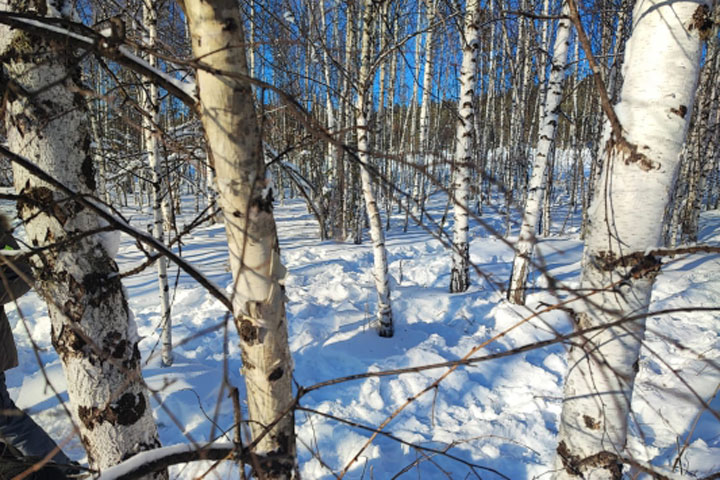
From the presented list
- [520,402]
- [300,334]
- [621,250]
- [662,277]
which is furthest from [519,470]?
[662,277]

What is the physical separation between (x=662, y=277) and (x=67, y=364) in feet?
25.0

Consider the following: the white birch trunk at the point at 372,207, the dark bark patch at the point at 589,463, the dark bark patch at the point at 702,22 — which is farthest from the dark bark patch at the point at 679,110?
the white birch trunk at the point at 372,207

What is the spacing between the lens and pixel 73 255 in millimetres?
1381

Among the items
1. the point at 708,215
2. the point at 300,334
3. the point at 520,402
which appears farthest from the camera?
the point at 708,215

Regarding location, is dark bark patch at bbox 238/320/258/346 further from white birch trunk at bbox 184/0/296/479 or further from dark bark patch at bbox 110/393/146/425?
dark bark patch at bbox 110/393/146/425

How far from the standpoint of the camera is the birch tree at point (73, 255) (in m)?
1.30

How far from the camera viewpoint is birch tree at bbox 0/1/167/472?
4.27 feet

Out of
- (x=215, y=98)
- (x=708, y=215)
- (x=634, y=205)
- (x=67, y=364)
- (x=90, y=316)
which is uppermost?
(x=215, y=98)

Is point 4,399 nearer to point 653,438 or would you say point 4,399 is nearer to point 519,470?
point 519,470

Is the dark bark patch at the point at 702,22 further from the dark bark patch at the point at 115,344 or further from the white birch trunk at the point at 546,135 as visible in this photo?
the white birch trunk at the point at 546,135

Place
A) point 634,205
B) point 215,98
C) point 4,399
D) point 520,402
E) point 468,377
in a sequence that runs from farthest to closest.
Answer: point 468,377 < point 520,402 < point 4,399 < point 634,205 < point 215,98

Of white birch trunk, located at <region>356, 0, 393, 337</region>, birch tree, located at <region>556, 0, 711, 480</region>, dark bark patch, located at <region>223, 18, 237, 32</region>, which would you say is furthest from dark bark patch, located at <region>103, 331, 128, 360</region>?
white birch trunk, located at <region>356, 0, 393, 337</region>

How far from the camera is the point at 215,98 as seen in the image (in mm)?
757

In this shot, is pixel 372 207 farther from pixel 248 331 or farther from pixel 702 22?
pixel 248 331
